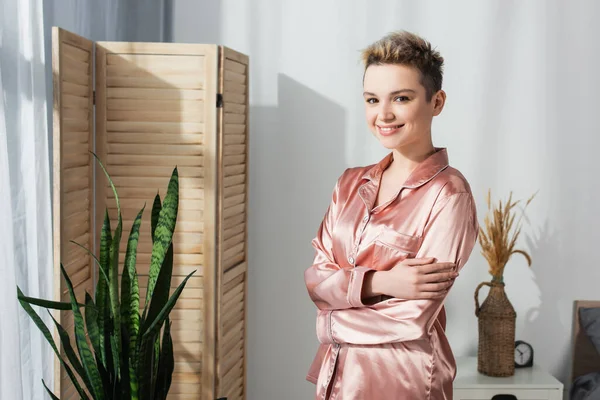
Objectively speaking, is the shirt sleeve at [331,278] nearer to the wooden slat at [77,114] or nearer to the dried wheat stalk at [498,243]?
the wooden slat at [77,114]

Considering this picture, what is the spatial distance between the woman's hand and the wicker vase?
1.54m

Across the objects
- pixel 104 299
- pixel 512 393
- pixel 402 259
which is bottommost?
pixel 512 393

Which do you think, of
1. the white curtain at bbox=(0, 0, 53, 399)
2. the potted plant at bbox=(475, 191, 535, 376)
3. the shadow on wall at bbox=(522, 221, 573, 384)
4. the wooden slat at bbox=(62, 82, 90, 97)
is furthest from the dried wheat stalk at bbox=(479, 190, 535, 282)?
the white curtain at bbox=(0, 0, 53, 399)

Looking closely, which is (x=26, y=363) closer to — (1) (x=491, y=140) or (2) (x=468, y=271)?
(2) (x=468, y=271)

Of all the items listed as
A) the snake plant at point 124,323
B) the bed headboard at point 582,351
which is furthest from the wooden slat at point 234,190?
the bed headboard at point 582,351

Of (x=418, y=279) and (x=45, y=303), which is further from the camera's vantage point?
(x=45, y=303)

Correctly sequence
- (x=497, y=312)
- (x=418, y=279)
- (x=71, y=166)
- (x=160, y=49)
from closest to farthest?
(x=418, y=279) → (x=71, y=166) → (x=160, y=49) → (x=497, y=312)

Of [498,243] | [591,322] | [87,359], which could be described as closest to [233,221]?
[87,359]

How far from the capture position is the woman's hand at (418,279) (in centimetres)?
162

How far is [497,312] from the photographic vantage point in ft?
10.1

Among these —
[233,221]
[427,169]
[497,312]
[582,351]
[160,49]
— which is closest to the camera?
[427,169]

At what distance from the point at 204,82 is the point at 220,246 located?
60cm

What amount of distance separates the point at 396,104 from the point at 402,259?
0.37 metres

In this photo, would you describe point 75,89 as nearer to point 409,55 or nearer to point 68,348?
point 68,348
